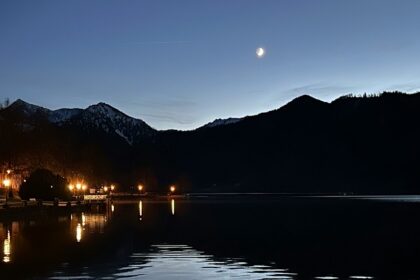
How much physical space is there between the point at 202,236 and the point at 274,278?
84.4 ft

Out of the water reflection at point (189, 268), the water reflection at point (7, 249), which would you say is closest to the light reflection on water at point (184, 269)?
the water reflection at point (189, 268)

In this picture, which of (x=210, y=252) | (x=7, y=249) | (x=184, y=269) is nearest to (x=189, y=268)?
(x=184, y=269)

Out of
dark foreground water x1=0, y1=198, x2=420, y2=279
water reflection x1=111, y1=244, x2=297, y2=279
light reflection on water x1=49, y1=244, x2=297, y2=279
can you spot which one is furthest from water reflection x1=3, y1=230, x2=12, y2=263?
water reflection x1=111, y1=244, x2=297, y2=279

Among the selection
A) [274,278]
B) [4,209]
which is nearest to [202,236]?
[274,278]

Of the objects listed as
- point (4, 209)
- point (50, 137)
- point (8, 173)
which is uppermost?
point (50, 137)

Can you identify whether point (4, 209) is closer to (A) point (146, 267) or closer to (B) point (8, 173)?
(B) point (8, 173)

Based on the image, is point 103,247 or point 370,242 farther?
point 370,242

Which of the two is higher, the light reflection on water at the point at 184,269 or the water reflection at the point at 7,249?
the water reflection at the point at 7,249

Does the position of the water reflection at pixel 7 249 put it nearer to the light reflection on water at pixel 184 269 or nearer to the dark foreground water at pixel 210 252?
the dark foreground water at pixel 210 252

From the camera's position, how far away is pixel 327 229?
214 ft

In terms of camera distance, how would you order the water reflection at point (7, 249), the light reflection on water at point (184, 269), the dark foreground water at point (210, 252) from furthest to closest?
the water reflection at point (7, 249)
the dark foreground water at point (210, 252)
the light reflection on water at point (184, 269)

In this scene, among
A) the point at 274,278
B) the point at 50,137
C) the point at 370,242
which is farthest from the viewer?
the point at 50,137

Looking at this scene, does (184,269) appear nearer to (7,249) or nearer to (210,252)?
(210,252)

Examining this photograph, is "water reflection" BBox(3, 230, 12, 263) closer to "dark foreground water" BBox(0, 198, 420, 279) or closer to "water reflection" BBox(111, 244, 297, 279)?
"dark foreground water" BBox(0, 198, 420, 279)
